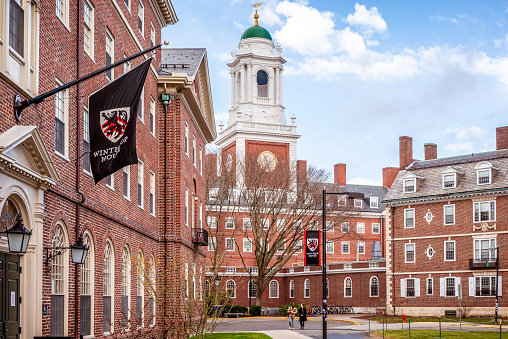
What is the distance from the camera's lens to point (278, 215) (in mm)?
77375

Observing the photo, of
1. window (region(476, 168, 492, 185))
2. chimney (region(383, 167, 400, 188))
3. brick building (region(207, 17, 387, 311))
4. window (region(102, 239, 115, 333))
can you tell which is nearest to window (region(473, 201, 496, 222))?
window (region(476, 168, 492, 185))

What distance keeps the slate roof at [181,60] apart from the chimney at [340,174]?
199ft

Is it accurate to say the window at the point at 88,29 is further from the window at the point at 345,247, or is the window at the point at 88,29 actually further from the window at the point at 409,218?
the window at the point at 345,247

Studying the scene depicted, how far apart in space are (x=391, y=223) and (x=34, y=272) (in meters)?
49.2

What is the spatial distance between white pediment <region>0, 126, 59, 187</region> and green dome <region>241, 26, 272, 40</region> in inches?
3267

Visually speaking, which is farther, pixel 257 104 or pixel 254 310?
pixel 257 104

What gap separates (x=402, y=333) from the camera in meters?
37.3

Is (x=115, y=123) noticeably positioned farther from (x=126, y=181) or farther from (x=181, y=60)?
(x=181, y=60)

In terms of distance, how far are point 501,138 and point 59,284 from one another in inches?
1918

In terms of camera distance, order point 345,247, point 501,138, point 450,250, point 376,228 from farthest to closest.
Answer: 1. point 376,228
2. point 345,247
3. point 501,138
4. point 450,250

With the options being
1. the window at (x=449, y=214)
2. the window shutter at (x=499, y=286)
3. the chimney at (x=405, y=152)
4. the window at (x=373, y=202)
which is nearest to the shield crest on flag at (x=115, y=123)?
the window shutter at (x=499, y=286)

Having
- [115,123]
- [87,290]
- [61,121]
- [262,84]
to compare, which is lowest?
[87,290]

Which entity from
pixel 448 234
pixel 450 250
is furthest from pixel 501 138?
pixel 450 250

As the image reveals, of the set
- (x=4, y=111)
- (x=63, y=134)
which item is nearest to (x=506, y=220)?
(x=63, y=134)
